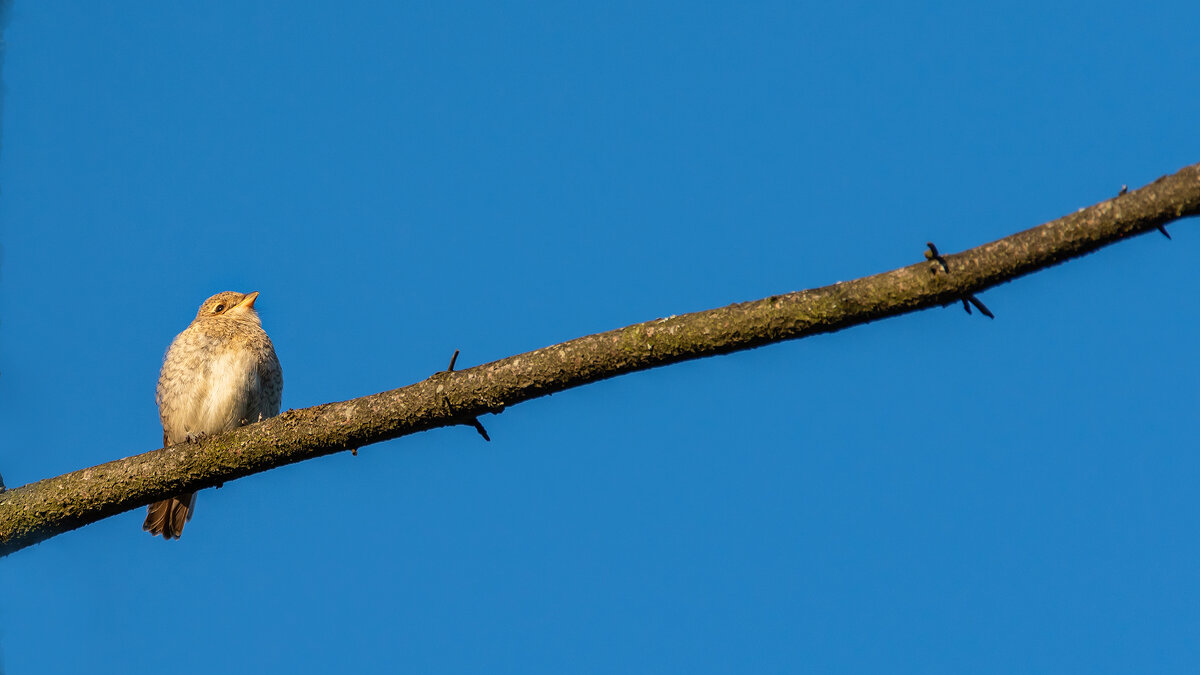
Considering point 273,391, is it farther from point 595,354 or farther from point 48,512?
point 595,354

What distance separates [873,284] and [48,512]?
15.3 ft

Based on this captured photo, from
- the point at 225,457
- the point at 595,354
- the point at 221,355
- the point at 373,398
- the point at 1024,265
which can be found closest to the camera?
the point at 1024,265

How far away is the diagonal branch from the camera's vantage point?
400 centimetres

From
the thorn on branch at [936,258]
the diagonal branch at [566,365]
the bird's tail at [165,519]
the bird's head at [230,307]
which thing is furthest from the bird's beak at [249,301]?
the thorn on branch at [936,258]

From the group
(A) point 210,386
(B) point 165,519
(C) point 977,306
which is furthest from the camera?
(B) point 165,519

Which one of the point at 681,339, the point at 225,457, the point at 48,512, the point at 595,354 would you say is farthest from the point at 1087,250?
the point at 48,512

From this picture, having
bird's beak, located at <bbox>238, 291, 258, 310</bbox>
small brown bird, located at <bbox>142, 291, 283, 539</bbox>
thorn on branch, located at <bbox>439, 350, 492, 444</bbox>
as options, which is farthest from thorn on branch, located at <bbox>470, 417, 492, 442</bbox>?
bird's beak, located at <bbox>238, 291, 258, 310</bbox>

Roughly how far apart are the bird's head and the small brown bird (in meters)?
0.32

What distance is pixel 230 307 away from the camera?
931 centimetres

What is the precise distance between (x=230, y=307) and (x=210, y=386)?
1468mm

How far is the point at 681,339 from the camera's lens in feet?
15.0

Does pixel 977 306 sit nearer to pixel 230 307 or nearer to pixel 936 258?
pixel 936 258

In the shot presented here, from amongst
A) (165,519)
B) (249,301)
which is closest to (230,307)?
(249,301)

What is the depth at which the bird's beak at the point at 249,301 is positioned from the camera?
9336mm
